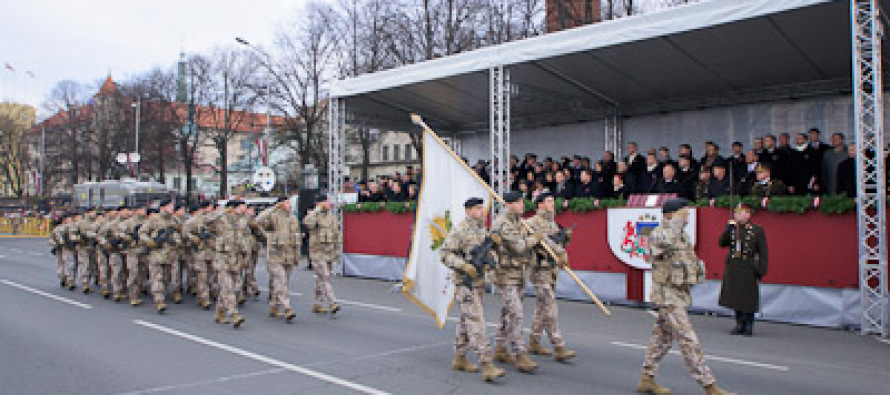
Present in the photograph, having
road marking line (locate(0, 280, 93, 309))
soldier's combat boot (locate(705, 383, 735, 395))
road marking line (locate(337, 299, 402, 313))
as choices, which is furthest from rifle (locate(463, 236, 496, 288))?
road marking line (locate(0, 280, 93, 309))

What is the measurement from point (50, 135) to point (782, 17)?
226ft

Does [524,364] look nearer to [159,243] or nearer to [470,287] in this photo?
[470,287]

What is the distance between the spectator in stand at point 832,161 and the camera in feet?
37.1

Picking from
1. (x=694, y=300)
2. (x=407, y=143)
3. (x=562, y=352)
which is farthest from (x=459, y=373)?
(x=407, y=143)

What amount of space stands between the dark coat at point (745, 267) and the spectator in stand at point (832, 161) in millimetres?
3181

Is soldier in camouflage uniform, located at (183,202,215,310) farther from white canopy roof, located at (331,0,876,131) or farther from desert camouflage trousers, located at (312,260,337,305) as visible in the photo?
white canopy roof, located at (331,0,876,131)

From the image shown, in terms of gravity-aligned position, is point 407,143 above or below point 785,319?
above

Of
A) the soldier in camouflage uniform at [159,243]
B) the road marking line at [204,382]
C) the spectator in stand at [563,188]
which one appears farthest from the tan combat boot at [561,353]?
the soldier in camouflage uniform at [159,243]

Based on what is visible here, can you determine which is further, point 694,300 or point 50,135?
point 50,135

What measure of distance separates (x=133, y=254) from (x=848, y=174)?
1340 cm

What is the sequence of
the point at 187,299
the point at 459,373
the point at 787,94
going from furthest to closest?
the point at 787,94, the point at 187,299, the point at 459,373

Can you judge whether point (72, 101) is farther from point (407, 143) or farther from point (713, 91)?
point (713, 91)

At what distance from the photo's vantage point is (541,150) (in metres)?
21.3

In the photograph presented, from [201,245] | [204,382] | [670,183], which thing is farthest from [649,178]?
[204,382]
